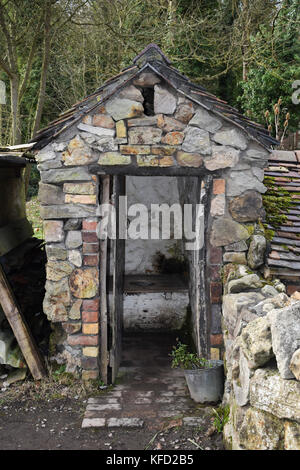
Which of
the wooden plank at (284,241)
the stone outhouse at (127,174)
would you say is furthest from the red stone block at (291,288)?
the stone outhouse at (127,174)

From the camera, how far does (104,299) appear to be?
500 centimetres

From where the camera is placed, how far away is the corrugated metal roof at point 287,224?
15.4ft

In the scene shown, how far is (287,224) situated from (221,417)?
2.48 metres

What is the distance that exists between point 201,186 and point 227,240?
0.70 m

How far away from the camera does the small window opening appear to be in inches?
187

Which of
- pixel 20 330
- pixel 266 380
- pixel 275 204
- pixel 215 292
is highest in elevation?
pixel 275 204

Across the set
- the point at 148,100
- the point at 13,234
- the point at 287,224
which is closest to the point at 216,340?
the point at 287,224

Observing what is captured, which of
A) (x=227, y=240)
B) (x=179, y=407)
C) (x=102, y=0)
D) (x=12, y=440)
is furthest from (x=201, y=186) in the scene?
(x=102, y=0)

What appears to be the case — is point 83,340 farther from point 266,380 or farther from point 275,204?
point 275,204

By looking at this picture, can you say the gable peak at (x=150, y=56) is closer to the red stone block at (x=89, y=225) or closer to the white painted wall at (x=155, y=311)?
the red stone block at (x=89, y=225)

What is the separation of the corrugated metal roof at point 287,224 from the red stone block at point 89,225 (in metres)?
2.03

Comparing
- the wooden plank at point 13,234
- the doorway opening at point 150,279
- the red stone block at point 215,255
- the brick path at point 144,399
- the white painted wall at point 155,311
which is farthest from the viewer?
the white painted wall at point 155,311
